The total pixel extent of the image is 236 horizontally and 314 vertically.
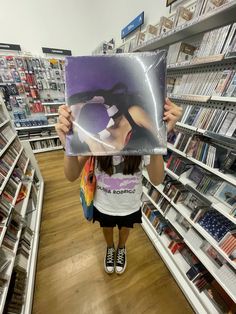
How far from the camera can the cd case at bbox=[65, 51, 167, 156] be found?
478mm

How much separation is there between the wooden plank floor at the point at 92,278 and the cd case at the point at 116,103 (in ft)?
4.12

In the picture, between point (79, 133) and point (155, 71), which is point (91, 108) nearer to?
point (79, 133)

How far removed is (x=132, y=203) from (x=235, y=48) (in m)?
0.99

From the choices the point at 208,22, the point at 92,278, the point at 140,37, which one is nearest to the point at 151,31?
the point at 140,37

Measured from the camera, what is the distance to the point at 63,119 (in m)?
0.53

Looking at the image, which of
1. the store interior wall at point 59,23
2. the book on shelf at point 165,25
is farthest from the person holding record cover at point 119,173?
the store interior wall at point 59,23

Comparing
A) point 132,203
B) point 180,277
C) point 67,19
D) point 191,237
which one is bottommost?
point 180,277

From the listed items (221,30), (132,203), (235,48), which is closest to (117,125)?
(132,203)

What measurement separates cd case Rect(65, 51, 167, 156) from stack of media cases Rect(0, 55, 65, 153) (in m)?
3.41

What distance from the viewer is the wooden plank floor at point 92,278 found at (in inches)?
43.4

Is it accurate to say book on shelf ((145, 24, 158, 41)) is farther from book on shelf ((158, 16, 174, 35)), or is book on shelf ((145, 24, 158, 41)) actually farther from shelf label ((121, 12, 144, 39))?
shelf label ((121, 12, 144, 39))

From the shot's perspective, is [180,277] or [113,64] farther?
[180,277]

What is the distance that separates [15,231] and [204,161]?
60.6 inches

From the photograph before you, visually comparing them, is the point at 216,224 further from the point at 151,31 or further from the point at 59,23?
the point at 59,23
